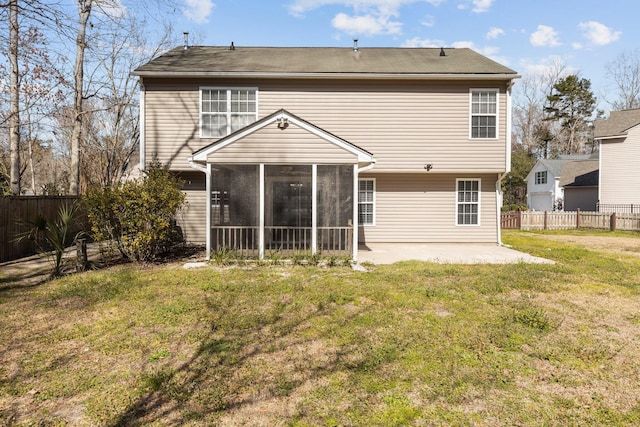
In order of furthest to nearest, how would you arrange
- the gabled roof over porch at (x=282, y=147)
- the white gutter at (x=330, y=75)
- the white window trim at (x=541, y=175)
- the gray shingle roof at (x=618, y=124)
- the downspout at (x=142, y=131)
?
the white window trim at (x=541, y=175) → the gray shingle roof at (x=618, y=124) → the downspout at (x=142, y=131) → the white gutter at (x=330, y=75) → the gabled roof over porch at (x=282, y=147)

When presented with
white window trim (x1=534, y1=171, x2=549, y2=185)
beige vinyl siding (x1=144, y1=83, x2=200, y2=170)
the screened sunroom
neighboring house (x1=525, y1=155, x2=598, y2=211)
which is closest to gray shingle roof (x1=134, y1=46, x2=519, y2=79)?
beige vinyl siding (x1=144, y1=83, x2=200, y2=170)

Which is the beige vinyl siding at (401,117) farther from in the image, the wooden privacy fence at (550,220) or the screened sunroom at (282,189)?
the wooden privacy fence at (550,220)

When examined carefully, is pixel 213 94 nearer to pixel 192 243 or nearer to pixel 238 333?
pixel 192 243

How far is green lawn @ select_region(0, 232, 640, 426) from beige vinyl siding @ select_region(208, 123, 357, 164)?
3.18 metres

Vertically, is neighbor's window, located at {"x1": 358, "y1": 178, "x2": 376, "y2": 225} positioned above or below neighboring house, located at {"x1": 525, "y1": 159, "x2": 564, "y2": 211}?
→ below

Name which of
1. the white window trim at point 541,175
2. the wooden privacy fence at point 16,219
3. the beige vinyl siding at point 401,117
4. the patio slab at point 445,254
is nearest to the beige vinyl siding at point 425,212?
the patio slab at point 445,254

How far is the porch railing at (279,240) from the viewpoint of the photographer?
919 centimetres

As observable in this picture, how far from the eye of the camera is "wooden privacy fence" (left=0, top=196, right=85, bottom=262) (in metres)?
8.98

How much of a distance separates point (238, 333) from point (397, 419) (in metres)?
2.43

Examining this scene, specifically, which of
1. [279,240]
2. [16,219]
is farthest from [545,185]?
[16,219]

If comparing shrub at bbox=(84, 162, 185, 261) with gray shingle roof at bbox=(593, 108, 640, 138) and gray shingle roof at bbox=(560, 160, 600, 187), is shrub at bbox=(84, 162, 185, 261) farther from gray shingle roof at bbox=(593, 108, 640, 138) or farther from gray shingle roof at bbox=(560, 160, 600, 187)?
gray shingle roof at bbox=(560, 160, 600, 187)

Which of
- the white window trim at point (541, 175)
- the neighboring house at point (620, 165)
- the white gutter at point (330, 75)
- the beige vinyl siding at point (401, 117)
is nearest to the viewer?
the white gutter at point (330, 75)

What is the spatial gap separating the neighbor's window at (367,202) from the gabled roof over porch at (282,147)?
12.8ft

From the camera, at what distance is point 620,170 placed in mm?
22219
